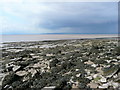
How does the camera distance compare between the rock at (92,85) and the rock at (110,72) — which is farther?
the rock at (110,72)

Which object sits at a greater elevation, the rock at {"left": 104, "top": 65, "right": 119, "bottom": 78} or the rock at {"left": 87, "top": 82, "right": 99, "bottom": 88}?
the rock at {"left": 104, "top": 65, "right": 119, "bottom": 78}

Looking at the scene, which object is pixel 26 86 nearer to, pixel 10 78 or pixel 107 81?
pixel 10 78

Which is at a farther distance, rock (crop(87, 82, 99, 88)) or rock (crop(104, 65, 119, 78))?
rock (crop(104, 65, 119, 78))

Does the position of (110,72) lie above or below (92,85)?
above

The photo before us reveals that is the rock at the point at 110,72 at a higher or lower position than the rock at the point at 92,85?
higher

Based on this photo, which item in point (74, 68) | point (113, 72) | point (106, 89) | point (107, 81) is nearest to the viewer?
point (106, 89)

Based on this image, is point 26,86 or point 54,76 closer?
point 26,86

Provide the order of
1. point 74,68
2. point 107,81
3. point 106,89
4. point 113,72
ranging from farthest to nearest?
point 74,68 < point 113,72 < point 107,81 < point 106,89

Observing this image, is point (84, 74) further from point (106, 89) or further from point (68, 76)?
point (106, 89)

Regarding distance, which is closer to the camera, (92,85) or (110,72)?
(92,85)

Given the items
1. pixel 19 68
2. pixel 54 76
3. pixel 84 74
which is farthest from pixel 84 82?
pixel 19 68

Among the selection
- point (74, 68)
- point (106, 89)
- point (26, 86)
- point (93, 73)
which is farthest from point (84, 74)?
point (26, 86)
